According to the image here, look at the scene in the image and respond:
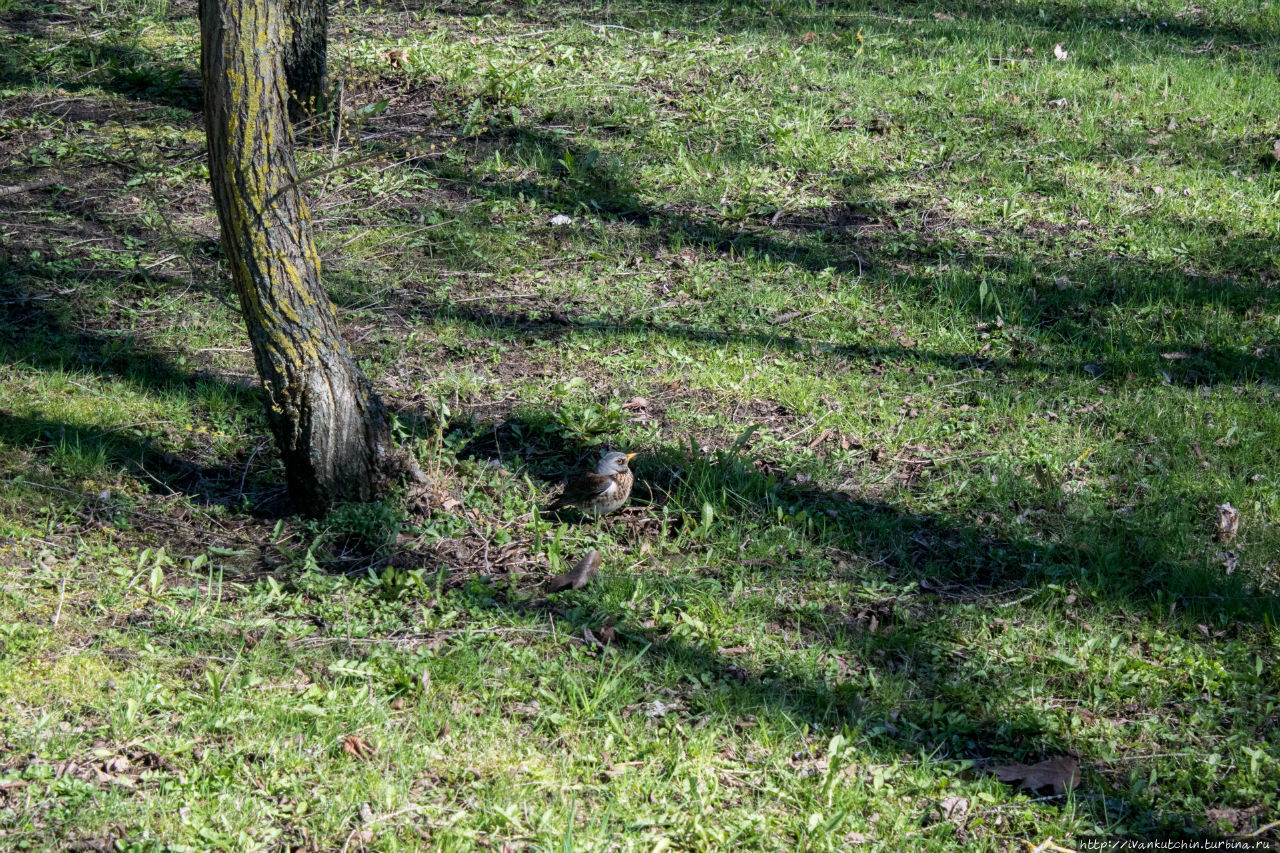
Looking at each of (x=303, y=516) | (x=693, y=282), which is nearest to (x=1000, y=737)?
(x=303, y=516)

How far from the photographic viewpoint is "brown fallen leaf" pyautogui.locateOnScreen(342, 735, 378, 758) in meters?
3.44

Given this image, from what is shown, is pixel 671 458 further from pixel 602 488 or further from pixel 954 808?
pixel 954 808

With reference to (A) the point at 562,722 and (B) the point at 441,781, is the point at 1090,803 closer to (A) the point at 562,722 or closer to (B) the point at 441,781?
(A) the point at 562,722

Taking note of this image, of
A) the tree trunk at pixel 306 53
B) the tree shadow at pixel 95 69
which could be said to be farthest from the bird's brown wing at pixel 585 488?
the tree shadow at pixel 95 69

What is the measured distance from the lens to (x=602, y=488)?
4.59 metres

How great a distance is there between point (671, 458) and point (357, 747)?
2.14m

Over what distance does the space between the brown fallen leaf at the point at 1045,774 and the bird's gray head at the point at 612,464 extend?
2019 millimetres

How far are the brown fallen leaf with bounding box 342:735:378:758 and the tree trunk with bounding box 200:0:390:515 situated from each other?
1.39m

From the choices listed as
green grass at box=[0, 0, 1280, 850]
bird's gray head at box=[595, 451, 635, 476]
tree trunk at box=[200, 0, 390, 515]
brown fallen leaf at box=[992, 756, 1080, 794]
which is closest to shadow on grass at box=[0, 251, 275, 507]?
green grass at box=[0, 0, 1280, 850]

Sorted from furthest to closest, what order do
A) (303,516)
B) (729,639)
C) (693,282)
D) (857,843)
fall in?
1. (693,282)
2. (303,516)
3. (729,639)
4. (857,843)

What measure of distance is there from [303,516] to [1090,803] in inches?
135

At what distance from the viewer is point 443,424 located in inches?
194

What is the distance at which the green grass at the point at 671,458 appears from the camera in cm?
346

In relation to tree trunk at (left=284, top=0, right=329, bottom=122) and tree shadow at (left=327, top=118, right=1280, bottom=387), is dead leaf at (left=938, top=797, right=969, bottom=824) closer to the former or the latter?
tree shadow at (left=327, top=118, right=1280, bottom=387)
